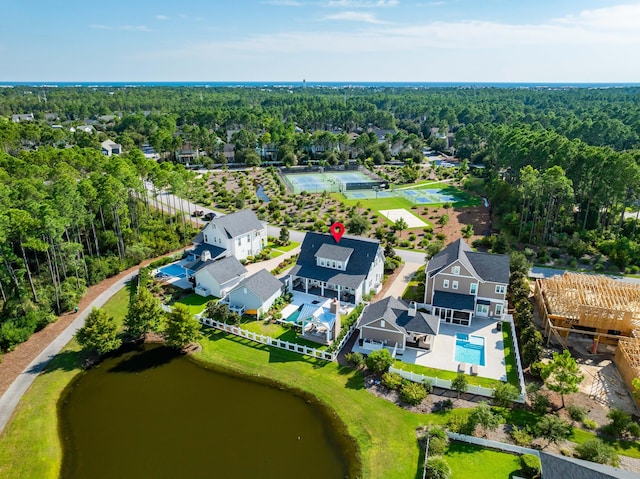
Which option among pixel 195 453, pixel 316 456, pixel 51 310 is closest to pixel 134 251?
pixel 51 310

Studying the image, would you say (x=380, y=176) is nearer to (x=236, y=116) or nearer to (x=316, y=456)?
(x=236, y=116)

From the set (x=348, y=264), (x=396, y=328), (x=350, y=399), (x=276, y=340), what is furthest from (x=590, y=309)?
(x=276, y=340)

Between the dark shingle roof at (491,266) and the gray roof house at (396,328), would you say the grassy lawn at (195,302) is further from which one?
the dark shingle roof at (491,266)

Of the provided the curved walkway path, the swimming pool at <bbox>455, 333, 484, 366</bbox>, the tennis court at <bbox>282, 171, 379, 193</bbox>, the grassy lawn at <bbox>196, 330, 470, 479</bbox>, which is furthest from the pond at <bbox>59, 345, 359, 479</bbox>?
the tennis court at <bbox>282, 171, 379, 193</bbox>

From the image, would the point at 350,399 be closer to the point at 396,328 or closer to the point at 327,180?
the point at 396,328

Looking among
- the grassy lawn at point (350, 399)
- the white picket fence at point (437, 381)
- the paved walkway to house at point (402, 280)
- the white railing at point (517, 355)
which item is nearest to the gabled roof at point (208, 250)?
the grassy lawn at point (350, 399)
